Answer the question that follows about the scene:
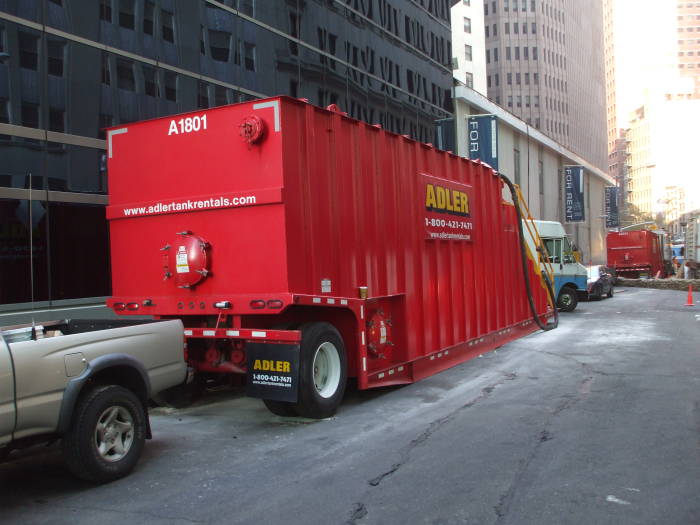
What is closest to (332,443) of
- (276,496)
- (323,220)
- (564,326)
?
(276,496)

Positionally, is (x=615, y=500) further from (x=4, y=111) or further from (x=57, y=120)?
(x=57, y=120)

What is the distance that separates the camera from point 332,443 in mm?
6277

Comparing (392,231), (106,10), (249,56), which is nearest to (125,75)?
(106,10)

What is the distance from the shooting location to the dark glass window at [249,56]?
15602 millimetres

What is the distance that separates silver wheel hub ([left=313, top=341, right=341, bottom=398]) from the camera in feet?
24.1

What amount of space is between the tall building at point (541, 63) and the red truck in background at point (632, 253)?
76.4 meters

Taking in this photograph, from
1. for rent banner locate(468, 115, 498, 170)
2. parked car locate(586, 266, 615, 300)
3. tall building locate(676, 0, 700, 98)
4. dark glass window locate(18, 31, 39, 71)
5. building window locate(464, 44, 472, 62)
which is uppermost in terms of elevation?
tall building locate(676, 0, 700, 98)

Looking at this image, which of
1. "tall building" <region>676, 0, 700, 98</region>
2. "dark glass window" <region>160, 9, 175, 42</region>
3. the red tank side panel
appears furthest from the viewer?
"tall building" <region>676, 0, 700, 98</region>

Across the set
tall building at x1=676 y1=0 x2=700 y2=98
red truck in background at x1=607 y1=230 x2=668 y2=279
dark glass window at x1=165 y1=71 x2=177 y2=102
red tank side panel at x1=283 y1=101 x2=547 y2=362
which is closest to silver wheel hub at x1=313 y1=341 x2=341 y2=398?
red tank side panel at x1=283 y1=101 x2=547 y2=362

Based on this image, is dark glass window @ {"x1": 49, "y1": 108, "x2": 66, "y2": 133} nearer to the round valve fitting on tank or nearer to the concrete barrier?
the round valve fitting on tank

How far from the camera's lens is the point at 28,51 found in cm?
1066

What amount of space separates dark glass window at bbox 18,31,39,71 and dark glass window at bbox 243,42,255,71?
5.66 meters

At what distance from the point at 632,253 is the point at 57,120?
34.3 m

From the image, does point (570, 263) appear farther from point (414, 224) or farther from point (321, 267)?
point (321, 267)
